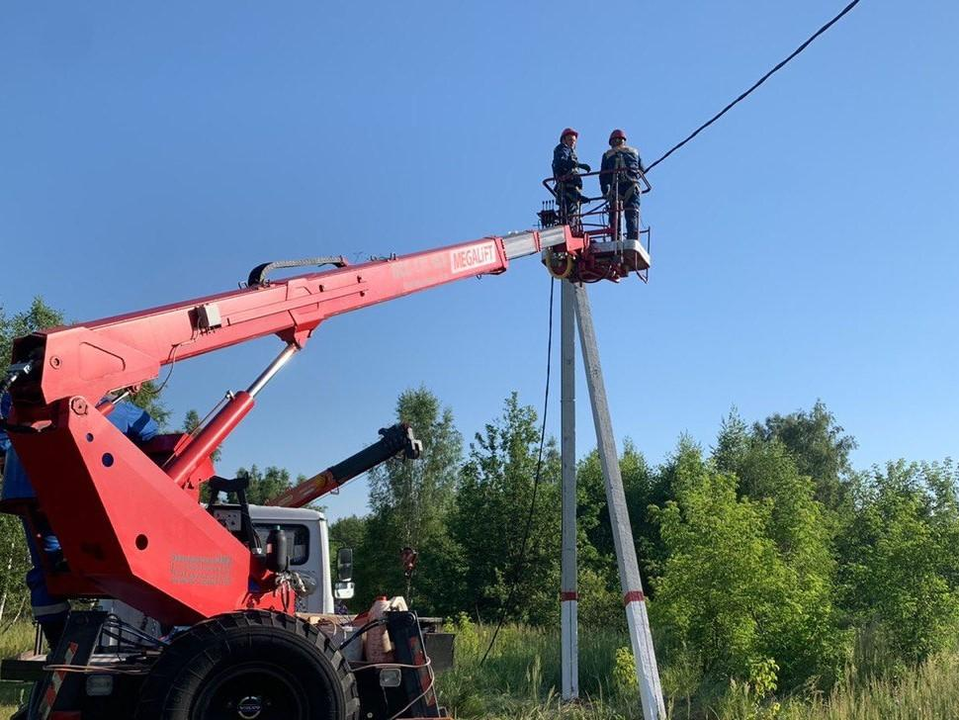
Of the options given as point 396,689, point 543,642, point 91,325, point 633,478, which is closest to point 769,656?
point 543,642

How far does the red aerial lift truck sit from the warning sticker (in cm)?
324

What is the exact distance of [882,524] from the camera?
1641 centimetres

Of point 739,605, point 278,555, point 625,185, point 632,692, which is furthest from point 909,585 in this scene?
point 278,555

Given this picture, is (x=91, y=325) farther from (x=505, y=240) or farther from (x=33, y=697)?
(x=505, y=240)

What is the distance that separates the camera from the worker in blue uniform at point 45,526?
6.38 m

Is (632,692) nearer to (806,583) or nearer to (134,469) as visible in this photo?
(806,583)

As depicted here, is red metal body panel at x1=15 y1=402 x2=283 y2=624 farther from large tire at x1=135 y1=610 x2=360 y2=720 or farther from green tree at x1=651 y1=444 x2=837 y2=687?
green tree at x1=651 y1=444 x2=837 y2=687

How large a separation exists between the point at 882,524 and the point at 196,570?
14398 mm

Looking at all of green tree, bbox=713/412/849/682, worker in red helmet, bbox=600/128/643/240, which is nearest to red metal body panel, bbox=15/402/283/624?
worker in red helmet, bbox=600/128/643/240

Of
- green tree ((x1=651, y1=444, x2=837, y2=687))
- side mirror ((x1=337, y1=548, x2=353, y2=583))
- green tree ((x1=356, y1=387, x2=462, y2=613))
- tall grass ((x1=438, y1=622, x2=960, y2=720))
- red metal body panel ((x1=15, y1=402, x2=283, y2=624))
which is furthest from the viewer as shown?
green tree ((x1=356, y1=387, x2=462, y2=613))

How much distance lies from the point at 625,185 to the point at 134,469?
359 inches

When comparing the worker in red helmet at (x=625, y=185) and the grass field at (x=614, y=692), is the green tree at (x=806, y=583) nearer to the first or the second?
the grass field at (x=614, y=692)

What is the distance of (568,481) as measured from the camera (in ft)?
43.1

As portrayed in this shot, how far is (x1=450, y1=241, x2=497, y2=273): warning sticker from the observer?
9602mm
